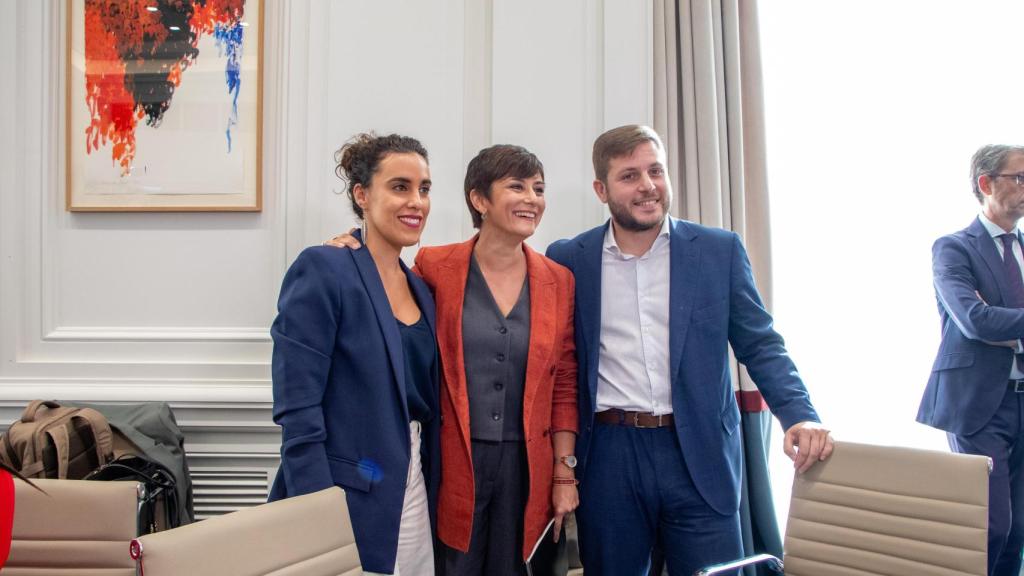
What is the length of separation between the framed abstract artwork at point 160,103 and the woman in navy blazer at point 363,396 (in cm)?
130

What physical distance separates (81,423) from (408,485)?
124cm

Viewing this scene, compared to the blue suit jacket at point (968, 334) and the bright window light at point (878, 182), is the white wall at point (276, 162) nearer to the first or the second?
the bright window light at point (878, 182)

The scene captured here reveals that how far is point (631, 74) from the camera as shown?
2672mm

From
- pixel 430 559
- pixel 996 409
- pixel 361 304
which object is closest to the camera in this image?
pixel 361 304

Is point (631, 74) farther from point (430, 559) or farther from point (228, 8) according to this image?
point (430, 559)

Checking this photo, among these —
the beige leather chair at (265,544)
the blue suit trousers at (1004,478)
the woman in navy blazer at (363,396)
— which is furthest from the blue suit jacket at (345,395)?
the blue suit trousers at (1004,478)

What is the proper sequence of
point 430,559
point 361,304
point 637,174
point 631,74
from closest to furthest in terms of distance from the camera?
1. point 361,304
2. point 430,559
3. point 637,174
4. point 631,74

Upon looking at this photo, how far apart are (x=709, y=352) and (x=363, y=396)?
887 millimetres

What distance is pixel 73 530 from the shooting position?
1.55 m

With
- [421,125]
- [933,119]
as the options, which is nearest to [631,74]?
[421,125]

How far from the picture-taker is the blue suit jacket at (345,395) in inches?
59.0

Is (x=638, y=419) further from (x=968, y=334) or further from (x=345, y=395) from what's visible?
(x=968, y=334)

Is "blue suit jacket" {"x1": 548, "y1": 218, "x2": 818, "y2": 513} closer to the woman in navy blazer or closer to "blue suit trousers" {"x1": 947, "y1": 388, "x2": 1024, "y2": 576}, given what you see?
the woman in navy blazer

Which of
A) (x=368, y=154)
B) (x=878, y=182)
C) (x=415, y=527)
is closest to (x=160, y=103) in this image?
(x=368, y=154)
